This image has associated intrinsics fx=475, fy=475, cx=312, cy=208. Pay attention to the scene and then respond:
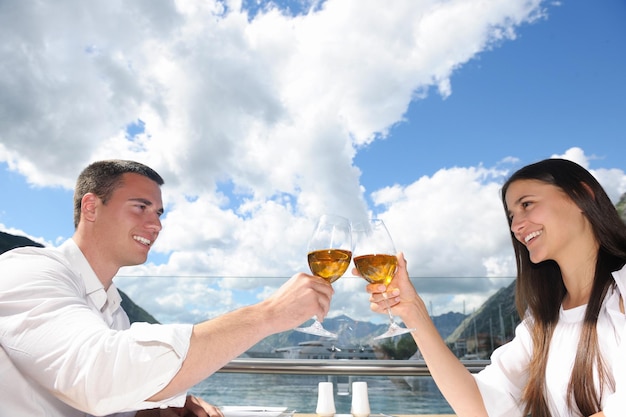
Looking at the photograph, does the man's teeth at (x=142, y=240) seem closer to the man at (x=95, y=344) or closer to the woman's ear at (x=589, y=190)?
the man at (x=95, y=344)

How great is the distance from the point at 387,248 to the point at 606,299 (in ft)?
2.68

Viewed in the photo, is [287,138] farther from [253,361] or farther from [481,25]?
[253,361]

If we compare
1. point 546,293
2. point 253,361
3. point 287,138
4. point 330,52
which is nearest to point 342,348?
point 253,361

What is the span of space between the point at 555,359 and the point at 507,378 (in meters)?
0.19

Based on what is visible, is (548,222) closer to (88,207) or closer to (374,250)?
(374,250)

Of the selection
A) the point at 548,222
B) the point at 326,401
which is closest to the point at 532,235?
the point at 548,222

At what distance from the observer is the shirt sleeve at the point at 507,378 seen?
1.66 metres

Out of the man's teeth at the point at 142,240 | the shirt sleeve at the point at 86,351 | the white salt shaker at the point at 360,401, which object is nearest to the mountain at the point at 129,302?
the man's teeth at the point at 142,240

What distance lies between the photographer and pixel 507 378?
5.71 ft

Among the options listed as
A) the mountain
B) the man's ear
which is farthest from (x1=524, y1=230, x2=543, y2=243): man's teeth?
the mountain

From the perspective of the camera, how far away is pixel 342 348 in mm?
3990

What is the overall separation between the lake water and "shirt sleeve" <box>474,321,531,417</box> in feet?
3.07

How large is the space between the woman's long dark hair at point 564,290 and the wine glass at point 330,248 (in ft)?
2.77

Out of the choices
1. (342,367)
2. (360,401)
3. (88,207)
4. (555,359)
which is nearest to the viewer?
(555,359)
